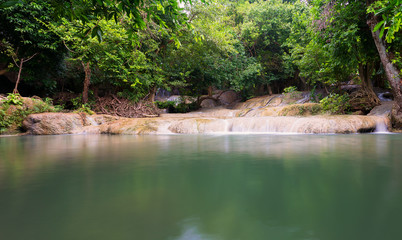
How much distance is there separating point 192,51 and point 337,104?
27.1 feet

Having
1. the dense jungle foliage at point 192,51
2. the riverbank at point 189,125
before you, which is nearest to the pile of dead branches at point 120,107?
the dense jungle foliage at point 192,51

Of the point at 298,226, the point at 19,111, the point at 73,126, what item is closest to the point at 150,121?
the point at 73,126

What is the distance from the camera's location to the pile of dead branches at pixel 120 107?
11.4 metres

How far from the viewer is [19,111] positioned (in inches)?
317

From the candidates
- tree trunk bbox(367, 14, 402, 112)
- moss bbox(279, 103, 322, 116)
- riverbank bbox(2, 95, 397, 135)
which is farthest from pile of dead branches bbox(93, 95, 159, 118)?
A: tree trunk bbox(367, 14, 402, 112)

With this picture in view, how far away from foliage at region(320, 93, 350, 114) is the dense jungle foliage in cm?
Answer: 83

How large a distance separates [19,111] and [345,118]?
1094 centimetres

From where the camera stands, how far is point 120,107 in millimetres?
11680

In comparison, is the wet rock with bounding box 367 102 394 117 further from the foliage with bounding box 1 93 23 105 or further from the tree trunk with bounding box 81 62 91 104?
the foliage with bounding box 1 93 23 105

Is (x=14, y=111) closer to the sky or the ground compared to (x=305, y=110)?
closer to the sky

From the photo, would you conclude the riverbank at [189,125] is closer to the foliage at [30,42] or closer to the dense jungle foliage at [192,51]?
the dense jungle foliage at [192,51]

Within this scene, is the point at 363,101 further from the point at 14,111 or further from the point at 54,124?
the point at 14,111

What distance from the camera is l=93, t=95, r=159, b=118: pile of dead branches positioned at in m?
11.4

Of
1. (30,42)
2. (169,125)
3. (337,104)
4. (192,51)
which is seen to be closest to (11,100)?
(30,42)
